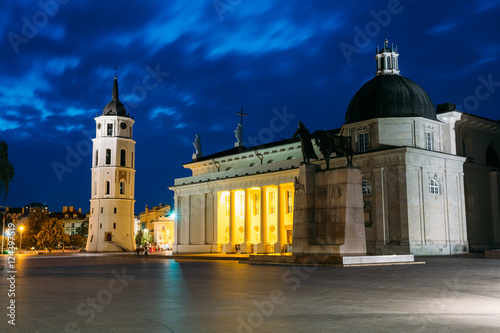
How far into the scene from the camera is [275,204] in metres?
66.5

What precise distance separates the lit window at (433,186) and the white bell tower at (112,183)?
5965cm

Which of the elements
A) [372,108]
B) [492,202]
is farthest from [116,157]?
[492,202]

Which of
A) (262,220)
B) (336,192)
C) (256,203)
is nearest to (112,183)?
(256,203)

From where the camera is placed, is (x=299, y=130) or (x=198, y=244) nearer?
(x=299, y=130)

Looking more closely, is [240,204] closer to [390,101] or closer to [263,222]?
[263,222]

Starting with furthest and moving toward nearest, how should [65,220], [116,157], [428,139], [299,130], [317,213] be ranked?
[65,220] → [116,157] → [428,139] → [299,130] → [317,213]

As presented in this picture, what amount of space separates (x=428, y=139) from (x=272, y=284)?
3934cm

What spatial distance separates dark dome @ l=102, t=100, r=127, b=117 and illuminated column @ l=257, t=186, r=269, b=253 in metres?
43.9

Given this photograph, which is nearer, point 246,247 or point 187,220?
point 246,247

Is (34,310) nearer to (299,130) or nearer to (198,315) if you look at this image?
(198,315)

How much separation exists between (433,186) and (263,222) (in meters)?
21.8

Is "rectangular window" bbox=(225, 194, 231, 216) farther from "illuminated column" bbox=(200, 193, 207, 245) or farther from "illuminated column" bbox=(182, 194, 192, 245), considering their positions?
"illuminated column" bbox=(182, 194, 192, 245)

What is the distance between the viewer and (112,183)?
9438 cm

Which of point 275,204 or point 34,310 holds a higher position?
point 275,204
